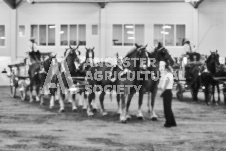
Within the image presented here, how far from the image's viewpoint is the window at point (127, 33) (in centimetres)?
4306

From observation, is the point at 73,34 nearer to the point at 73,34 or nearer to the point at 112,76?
the point at 73,34

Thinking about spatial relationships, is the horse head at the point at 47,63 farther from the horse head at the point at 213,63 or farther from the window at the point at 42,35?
the window at the point at 42,35

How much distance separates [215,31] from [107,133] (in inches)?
1147

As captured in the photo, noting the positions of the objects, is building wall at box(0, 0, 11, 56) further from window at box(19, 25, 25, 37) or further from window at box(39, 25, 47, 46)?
window at box(39, 25, 47, 46)

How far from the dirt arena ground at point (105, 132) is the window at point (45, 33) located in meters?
24.8

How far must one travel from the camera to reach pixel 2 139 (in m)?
12.1

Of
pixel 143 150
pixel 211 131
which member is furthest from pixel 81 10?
pixel 143 150

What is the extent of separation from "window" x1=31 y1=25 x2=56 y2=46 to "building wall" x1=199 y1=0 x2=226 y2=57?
495 inches

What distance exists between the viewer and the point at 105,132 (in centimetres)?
1357

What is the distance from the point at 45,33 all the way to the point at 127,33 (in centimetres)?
707

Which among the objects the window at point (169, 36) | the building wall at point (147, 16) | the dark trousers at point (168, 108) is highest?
the building wall at point (147, 16)

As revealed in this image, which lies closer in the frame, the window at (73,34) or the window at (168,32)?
the window at (168,32)

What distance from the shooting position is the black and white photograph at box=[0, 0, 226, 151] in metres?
12.9

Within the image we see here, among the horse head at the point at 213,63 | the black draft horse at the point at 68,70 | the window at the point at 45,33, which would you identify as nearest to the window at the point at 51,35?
the window at the point at 45,33
